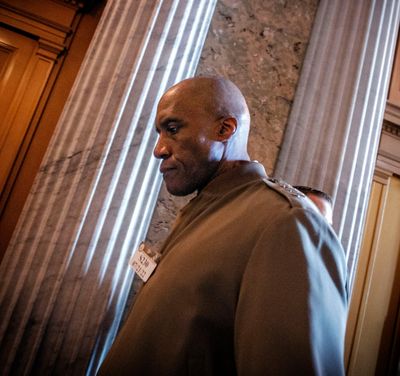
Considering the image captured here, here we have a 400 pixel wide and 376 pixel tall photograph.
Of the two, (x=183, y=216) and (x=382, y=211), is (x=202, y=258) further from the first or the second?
(x=382, y=211)

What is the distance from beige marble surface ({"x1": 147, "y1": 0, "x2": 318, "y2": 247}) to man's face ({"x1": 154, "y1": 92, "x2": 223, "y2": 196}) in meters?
1.22

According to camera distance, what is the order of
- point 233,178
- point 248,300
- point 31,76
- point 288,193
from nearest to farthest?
point 248,300, point 288,193, point 233,178, point 31,76

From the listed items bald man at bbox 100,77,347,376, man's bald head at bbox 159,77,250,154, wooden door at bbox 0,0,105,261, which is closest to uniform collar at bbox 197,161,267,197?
bald man at bbox 100,77,347,376

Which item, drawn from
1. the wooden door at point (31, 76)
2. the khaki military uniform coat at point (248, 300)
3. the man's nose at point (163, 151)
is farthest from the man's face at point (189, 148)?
the wooden door at point (31, 76)

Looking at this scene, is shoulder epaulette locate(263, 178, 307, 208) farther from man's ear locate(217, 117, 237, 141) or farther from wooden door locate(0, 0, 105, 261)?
wooden door locate(0, 0, 105, 261)

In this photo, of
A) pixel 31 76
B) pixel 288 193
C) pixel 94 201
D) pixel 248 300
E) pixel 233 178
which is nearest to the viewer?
pixel 248 300

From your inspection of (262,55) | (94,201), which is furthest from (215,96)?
(262,55)

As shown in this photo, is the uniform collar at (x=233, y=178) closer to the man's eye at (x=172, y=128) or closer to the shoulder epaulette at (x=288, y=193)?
the shoulder epaulette at (x=288, y=193)

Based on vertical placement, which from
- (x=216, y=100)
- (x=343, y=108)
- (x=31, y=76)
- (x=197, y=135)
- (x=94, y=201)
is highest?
(x=343, y=108)

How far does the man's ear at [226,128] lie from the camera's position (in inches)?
44.5

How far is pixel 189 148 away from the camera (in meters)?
1.11

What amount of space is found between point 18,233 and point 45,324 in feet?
1.50

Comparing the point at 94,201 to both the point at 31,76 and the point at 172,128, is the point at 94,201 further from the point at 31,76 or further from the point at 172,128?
the point at 31,76

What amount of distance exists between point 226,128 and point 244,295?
583mm
